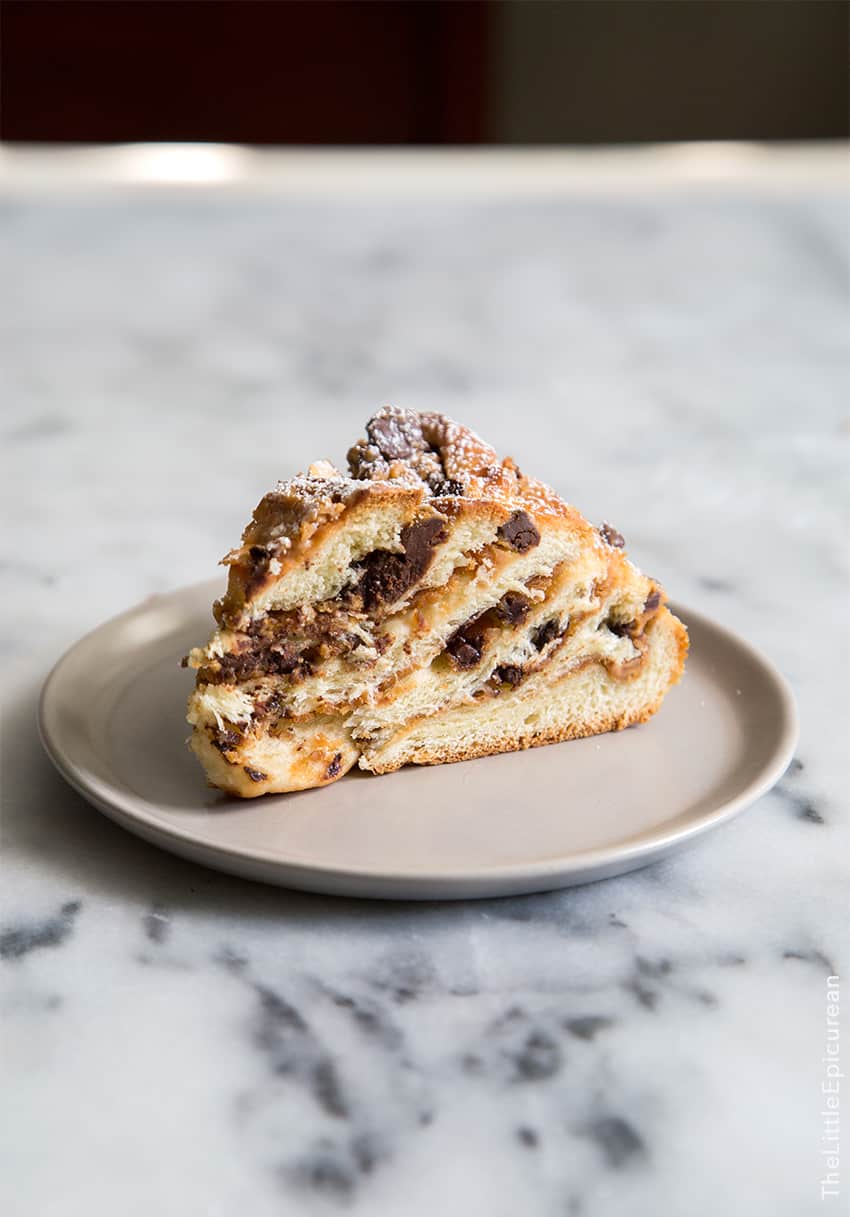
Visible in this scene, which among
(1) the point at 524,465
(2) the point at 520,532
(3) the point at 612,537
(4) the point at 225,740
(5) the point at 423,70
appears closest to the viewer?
(4) the point at 225,740

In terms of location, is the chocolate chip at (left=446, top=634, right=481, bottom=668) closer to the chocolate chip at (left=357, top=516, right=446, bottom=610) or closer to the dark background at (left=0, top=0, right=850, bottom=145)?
the chocolate chip at (left=357, top=516, right=446, bottom=610)

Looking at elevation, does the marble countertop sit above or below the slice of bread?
below

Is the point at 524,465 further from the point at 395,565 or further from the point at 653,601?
the point at 395,565

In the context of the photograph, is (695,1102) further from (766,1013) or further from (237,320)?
(237,320)

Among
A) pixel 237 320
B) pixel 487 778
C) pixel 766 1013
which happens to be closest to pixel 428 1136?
pixel 766 1013

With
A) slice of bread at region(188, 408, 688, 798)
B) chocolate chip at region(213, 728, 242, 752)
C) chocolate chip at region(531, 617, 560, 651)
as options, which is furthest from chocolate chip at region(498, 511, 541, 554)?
chocolate chip at region(213, 728, 242, 752)

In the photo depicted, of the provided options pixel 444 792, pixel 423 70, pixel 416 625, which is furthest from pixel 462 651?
pixel 423 70

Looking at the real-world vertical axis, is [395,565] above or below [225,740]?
above

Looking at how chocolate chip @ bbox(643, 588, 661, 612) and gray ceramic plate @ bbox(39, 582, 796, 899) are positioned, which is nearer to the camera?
gray ceramic plate @ bbox(39, 582, 796, 899)
